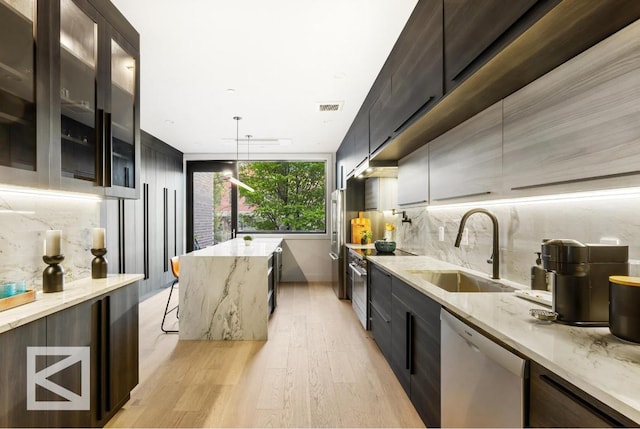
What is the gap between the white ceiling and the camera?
88.4 inches

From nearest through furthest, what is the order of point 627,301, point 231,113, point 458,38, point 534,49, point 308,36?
point 627,301, point 534,49, point 458,38, point 308,36, point 231,113

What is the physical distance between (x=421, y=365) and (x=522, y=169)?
124cm

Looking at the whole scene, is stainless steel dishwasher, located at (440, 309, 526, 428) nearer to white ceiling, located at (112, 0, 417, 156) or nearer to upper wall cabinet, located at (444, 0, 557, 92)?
upper wall cabinet, located at (444, 0, 557, 92)

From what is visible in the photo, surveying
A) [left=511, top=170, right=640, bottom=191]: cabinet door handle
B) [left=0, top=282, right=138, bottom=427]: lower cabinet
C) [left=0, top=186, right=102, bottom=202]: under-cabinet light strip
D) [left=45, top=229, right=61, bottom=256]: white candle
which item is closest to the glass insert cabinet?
[left=0, top=186, right=102, bottom=202]: under-cabinet light strip

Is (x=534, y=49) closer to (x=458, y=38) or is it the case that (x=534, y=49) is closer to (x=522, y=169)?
(x=458, y=38)

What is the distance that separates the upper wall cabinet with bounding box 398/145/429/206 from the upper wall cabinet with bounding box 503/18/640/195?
1.16 meters

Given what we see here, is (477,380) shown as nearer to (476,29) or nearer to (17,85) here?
(476,29)

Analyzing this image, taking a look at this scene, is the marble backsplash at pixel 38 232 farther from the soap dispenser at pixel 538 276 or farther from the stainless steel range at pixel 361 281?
the soap dispenser at pixel 538 276

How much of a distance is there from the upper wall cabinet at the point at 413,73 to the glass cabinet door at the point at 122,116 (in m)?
2.04

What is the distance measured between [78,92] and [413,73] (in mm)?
2093

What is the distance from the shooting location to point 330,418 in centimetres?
207

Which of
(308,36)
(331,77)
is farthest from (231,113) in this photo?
(308,36)

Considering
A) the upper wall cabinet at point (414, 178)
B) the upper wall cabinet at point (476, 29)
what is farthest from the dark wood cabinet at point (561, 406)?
the upper wall cabinet at point (414, 178)

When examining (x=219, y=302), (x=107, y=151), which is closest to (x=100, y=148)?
(x=107, y=151)
